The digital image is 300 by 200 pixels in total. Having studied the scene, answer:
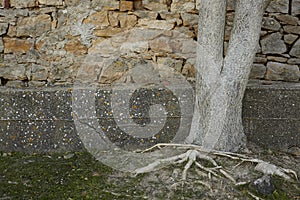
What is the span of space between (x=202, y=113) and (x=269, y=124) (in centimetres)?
78

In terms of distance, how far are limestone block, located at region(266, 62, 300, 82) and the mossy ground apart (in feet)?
3.99

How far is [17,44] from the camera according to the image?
3.47 metres

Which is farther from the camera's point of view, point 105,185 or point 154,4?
point 154,4

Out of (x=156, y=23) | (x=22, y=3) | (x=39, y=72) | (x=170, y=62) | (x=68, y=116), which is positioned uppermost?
(x=22, y=3)

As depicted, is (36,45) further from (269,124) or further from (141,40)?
(269,124)

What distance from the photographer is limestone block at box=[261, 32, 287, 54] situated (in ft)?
11.8

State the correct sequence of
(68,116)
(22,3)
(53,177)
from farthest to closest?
(22,3) → (68,116) → (53,177)

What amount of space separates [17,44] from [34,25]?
24 centimetres

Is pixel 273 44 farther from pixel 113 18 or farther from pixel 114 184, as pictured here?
pixel 114 184

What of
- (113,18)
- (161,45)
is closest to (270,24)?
(161,45)

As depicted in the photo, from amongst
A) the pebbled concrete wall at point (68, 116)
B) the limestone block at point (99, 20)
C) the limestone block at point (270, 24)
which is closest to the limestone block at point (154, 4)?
the limestone block at point (99, 20)

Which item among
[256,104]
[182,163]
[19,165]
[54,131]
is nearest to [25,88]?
[54,131]

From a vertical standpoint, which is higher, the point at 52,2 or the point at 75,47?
the point at 52,2

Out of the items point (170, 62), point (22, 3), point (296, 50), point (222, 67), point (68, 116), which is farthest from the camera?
point (296, 50)
